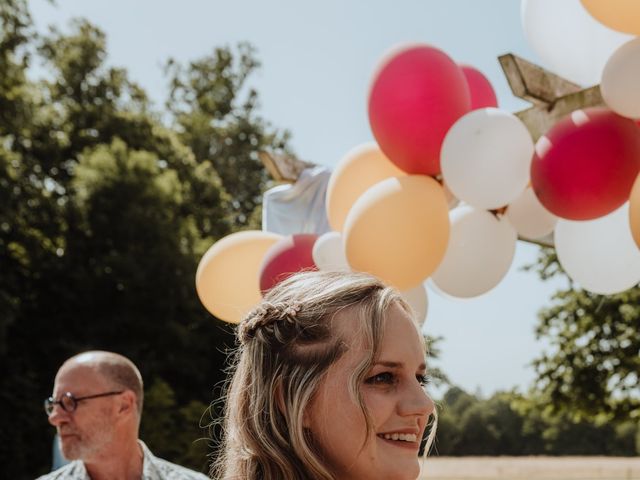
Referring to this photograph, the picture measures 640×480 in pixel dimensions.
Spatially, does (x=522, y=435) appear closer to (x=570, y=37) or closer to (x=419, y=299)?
(x=419, y=299)

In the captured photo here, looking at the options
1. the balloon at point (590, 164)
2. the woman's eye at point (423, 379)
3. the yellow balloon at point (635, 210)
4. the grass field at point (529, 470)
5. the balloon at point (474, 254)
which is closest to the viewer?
the woman's eye at point (423, 379)

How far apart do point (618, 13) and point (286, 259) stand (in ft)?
5.55

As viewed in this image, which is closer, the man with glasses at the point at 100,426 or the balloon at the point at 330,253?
the man with glasses at the point at 100,426

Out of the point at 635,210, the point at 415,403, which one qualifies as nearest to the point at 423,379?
the point at 415,403

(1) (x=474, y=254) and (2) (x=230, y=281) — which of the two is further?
(2) (x=230, y=281)

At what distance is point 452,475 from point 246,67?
14.2 m

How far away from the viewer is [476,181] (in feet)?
10.4

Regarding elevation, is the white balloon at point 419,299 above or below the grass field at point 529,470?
above

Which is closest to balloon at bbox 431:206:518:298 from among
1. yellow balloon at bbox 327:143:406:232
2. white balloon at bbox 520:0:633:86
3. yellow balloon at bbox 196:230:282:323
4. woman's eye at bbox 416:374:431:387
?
yellow balloon at bbox 327:143:406:232

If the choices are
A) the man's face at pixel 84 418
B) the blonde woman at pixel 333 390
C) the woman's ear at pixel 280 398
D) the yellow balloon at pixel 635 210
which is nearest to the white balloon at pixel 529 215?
the yellow balloon at pixel 635 210

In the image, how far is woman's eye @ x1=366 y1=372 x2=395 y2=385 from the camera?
1419 millimetres

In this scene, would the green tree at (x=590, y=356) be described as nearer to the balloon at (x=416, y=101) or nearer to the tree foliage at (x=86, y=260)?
the tree foliage at (x=86, y=260)

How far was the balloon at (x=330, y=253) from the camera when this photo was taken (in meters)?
3.52

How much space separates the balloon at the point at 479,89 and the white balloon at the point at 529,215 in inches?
18.1
